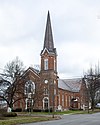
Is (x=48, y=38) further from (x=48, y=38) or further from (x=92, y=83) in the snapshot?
(x=92, y=83)

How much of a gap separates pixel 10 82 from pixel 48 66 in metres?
22.0

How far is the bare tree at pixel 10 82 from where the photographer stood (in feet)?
186

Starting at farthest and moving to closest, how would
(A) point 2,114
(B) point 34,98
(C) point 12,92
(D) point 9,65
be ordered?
1. (B) point 34,98
2. (D) point 9,65
3. (C) point 12,92
4. (A) point 2,114

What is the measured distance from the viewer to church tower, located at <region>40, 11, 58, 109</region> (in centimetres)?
7731

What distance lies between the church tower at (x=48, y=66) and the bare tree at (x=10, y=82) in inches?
727

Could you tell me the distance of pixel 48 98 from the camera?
77875 millimetres

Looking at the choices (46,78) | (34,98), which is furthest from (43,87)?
(34,98)

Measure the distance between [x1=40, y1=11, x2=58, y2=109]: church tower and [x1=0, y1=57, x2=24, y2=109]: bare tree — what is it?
18472mm

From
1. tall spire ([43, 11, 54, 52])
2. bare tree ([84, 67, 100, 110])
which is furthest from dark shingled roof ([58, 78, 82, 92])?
tall spire ([43, 11, 54, 52])

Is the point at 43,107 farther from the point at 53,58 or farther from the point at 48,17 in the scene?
the point at 48,17

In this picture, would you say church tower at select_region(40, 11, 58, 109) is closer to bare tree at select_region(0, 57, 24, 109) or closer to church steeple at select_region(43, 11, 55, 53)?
church steeple at select_region(43, 11, 55, 53)

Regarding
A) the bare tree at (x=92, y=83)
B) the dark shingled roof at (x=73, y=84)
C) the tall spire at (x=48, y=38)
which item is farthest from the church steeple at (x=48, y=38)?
the dark shingled roof at (x=73, y=84)

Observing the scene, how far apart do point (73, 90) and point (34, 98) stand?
141ft

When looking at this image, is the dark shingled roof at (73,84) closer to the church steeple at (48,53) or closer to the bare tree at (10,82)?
the church steeple at (48,53)
